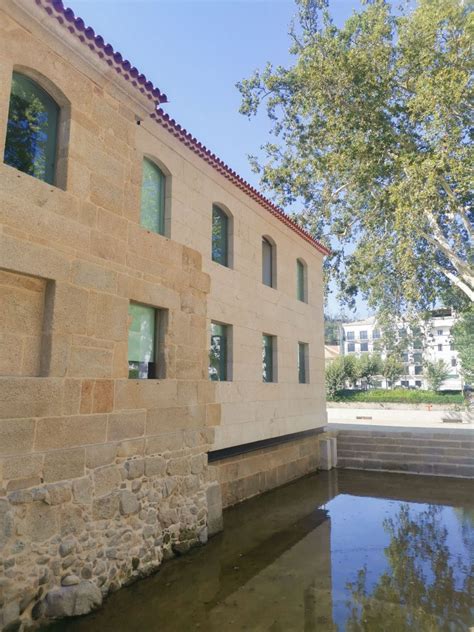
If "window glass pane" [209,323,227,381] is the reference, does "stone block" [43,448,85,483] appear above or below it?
below

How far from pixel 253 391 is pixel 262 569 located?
13.6 ft

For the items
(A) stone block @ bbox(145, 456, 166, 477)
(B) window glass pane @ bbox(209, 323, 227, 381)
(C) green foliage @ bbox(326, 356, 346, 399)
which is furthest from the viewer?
(C) green foliage @ bbox(326, 356, 346, 399)

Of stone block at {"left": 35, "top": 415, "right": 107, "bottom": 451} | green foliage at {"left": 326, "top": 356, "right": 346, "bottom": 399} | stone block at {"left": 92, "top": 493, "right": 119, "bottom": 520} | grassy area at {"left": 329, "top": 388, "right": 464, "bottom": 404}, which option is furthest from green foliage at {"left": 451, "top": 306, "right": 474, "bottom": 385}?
stone block at {"left": 35, "top": 415, "right": 107, "bottom": 451}

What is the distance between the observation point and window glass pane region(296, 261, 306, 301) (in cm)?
1292

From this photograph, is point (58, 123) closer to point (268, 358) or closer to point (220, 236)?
point (220, 236)

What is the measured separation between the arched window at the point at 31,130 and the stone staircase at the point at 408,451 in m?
12.0

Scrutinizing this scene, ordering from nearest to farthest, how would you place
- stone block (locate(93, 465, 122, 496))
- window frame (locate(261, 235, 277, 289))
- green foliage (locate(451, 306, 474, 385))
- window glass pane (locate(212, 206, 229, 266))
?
stone block (locate(93, 465, 122, 496)) < window glass pane (locate(212, 206, 229, 266)) < window frame (locate(261, 235, 277, 289)) < green foliage (locate(451, 306, 474, 385))

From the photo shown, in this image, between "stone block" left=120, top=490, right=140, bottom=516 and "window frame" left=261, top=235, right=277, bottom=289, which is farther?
"window frame" left=261, top=235, right=277, bottom=289

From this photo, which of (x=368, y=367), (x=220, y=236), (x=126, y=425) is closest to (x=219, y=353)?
(x=220, y=236)

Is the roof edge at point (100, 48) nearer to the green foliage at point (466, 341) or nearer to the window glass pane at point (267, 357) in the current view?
the window glass pane at point (267, 357)

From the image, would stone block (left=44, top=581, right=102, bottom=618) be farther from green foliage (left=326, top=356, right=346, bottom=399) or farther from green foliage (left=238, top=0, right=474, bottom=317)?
green foliage (left=326, top=356, right=346, bottom=399)

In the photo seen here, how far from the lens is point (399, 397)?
1252 inches

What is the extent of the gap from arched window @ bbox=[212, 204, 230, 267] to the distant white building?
39.4 m

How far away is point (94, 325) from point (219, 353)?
3943 mm
